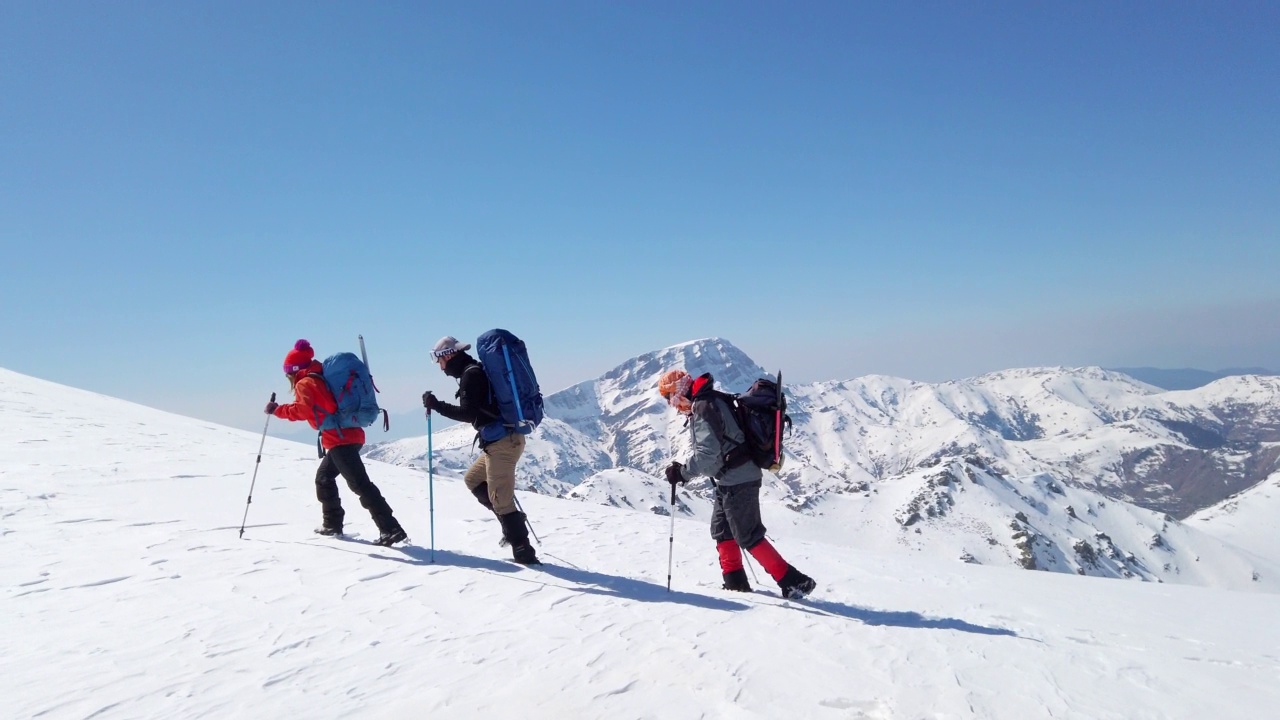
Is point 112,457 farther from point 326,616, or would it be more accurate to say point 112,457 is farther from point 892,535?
point 892,535

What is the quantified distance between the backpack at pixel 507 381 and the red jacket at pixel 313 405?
2190 mm

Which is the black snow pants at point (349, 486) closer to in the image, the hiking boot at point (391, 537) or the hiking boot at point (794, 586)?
the hiking boot at point (391, 537)

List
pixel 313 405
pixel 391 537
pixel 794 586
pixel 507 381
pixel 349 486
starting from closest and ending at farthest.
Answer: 1. pixel 794 586
2. pixel 507 381
3. pixel 313 405
4. pixel 349 486
5. pixel 391 537

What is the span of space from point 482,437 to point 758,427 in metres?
3.50

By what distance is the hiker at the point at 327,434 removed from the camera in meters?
8.45

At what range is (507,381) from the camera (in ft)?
26.2

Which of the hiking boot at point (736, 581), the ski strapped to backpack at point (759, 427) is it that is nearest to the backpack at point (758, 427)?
the ski strapped to backpack at point (759, 427)

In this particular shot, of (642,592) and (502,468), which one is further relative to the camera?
(502,468)

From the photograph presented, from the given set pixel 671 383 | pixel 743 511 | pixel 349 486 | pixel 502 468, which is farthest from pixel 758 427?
pixel 349 486

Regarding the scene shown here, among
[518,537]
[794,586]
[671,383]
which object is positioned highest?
[671,383]

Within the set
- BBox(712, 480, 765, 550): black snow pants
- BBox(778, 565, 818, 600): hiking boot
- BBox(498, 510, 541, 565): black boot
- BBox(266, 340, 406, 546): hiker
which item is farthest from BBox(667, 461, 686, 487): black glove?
BBox(266, 340, 406, 546): hiker

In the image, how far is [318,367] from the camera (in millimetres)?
8766

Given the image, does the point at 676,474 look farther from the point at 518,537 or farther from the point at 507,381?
the point at 518,537

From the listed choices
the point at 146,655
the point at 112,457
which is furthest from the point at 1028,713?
the point at 112,457
